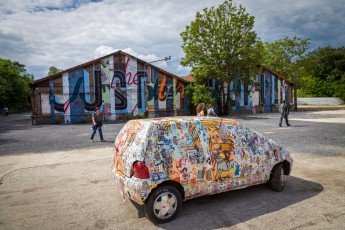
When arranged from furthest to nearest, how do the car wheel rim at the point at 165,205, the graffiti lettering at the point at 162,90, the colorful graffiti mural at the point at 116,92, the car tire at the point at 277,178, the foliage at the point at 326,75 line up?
the foliage at the point at 326,75 → the graffiti lettering at the point at 162,90 → the colorful graffiti mural at the point at 116,92 → the car tire at the point at 277,178 → the car wheel rim at the point at 165,205

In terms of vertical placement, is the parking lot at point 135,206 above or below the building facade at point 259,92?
below

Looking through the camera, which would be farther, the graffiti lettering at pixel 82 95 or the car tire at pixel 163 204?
the graffiti lettering at pixel 82 95

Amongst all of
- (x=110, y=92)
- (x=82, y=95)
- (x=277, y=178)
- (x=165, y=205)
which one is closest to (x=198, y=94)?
(x=110, y=92)

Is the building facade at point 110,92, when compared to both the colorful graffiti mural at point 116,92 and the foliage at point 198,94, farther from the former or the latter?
the foliage at point 198,94

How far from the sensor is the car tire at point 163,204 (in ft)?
12.0

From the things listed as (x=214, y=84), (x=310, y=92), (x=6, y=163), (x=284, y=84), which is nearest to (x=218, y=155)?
(x=6, y=163)

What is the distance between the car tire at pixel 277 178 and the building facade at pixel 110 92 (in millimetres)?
21084

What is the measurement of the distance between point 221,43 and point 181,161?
78.5 ft

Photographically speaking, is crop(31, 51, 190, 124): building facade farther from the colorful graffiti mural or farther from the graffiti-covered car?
the graffiti-covered car

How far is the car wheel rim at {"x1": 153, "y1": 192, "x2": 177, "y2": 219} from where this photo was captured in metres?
3.70

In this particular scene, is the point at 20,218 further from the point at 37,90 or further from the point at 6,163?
the point at 37,90

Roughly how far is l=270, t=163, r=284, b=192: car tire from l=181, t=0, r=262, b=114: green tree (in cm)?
2122

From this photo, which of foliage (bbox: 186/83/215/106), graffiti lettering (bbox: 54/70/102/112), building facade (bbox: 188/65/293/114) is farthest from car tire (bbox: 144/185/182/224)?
building facade (bbox: 188/65/293/114)

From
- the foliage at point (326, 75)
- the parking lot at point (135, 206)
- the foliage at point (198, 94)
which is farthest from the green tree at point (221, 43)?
the foliage at point (326, 75)
